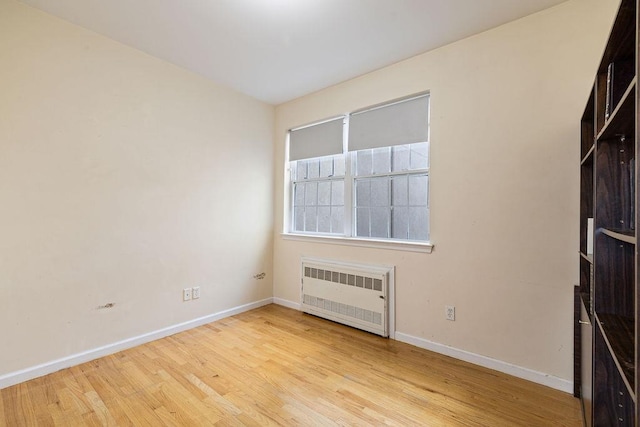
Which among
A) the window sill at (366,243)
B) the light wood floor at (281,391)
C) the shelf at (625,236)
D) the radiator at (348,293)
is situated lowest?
the light wood floor at (281,391)

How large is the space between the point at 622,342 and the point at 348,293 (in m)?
2.32

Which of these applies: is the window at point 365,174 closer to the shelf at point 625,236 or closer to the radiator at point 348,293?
the radiator at point 348,293

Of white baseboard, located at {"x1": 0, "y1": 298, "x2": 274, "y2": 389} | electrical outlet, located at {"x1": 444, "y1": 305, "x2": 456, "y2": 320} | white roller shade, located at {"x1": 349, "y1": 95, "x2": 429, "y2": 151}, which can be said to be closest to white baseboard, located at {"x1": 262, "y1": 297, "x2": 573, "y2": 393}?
electrical outlet, located at {"x1": 444, "y1": 305, "x2": 456, "y2": 320}

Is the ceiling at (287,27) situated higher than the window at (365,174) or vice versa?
the ceiling at (287,27)

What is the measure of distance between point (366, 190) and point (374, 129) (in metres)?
0.65

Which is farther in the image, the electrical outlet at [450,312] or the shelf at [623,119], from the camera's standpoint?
the electrical outlet at [450,312]

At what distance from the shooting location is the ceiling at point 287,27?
6.84 feet

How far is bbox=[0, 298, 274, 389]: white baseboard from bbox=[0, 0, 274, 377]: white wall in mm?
48

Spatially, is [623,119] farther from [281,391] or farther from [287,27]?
[281,391]

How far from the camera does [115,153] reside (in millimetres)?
2576

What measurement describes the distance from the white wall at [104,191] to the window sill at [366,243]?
788 mm

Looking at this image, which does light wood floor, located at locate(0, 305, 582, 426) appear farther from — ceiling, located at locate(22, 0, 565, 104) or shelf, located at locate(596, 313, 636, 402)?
ceiling, located at locate(22, 0, 565, 104)

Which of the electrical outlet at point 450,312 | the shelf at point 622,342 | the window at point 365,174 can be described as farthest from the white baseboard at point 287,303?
the shelf at point 622,342

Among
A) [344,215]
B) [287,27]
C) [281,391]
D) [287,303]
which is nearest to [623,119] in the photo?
[287,27]
